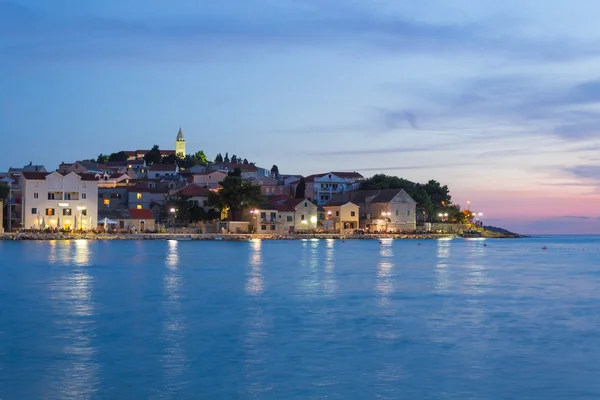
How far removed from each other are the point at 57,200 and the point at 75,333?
51689mm

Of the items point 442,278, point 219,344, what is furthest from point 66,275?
point 219,344

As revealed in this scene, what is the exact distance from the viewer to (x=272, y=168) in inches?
5192

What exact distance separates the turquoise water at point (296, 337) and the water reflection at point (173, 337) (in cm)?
3

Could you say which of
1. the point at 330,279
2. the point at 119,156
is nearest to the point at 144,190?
the point at 330,279

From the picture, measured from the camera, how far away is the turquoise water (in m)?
11.5

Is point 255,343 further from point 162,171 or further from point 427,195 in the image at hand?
point 162,171

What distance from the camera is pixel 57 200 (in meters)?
64.9

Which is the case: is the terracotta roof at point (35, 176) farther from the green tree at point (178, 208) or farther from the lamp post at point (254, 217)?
the lamp post at point (254, 217)

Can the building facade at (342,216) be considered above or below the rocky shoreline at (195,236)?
above

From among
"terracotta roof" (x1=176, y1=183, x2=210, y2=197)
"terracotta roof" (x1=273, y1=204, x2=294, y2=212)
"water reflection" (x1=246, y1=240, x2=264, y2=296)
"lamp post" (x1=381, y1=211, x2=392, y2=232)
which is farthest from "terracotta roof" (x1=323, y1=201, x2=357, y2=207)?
"water reflection" (x1=246, y1=240, x2=264, y2=296)

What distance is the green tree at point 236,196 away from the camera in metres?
69.8

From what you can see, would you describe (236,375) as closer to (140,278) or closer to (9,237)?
(140,278)

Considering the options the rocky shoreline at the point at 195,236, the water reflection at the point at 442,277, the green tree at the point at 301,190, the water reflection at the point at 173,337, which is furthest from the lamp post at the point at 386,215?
the water reflection at the point at 173,337

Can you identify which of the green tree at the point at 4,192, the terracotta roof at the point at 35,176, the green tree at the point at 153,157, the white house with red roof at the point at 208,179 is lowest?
the green tree at the point at 4,192
